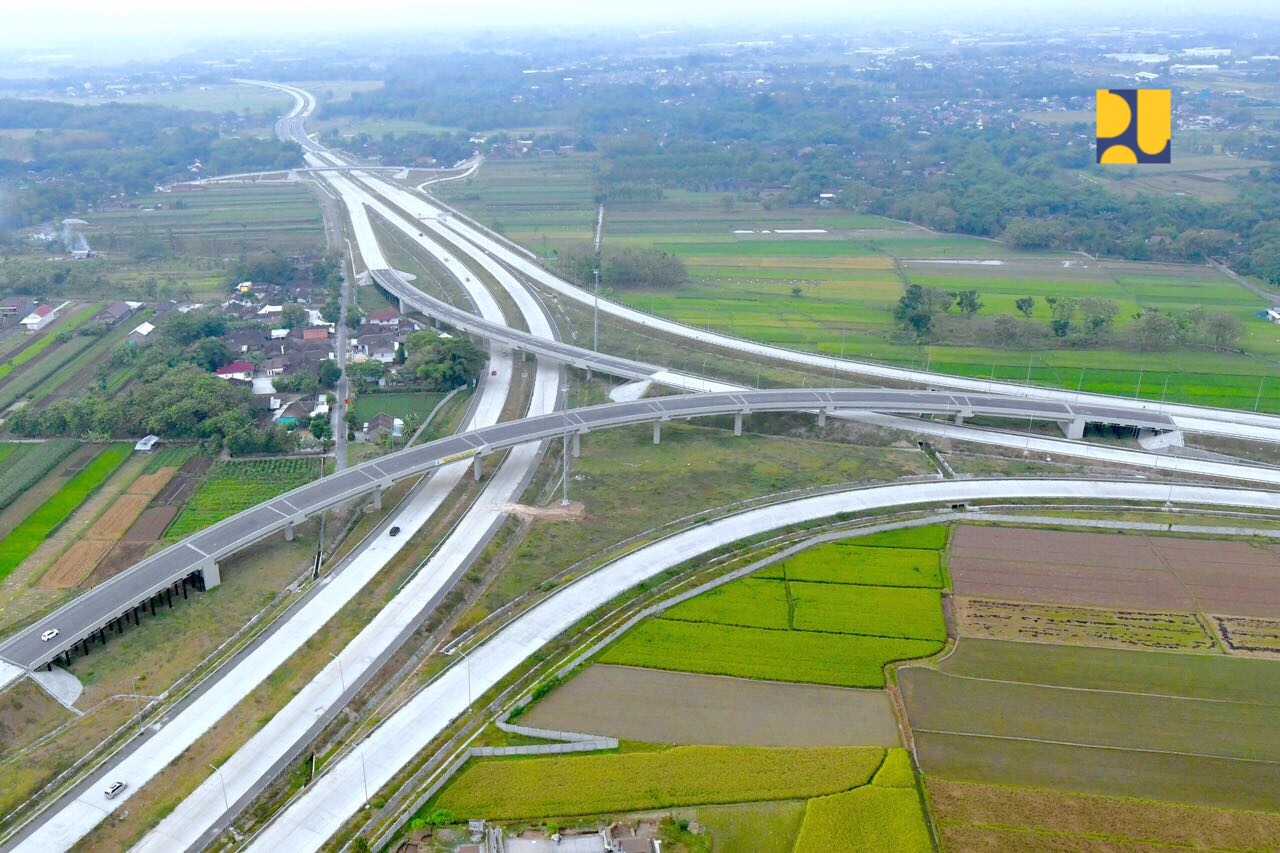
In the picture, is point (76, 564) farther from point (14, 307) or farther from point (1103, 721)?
point (14, 307)

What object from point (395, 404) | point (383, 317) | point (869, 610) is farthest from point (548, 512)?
point (383, 317)

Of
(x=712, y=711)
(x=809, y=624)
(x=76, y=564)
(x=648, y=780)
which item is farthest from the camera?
(x=76, y=564)

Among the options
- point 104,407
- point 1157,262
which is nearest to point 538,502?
point 104,407

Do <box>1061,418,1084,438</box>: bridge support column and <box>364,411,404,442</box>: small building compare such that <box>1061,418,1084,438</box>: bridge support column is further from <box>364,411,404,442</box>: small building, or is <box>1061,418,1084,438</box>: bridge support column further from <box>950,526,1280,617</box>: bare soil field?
<box>364,411,404,442</box>: small building

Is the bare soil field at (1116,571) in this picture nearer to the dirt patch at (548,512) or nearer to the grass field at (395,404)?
the dirt patch at (548,512)

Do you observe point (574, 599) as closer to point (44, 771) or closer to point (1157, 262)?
point (44, 771)

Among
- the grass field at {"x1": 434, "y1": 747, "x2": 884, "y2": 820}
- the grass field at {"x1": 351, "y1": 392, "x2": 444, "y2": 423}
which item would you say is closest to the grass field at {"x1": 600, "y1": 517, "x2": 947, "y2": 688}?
the grass field at {"x1": 434, "y1": 747, "x2": 884, "y2": 820}
